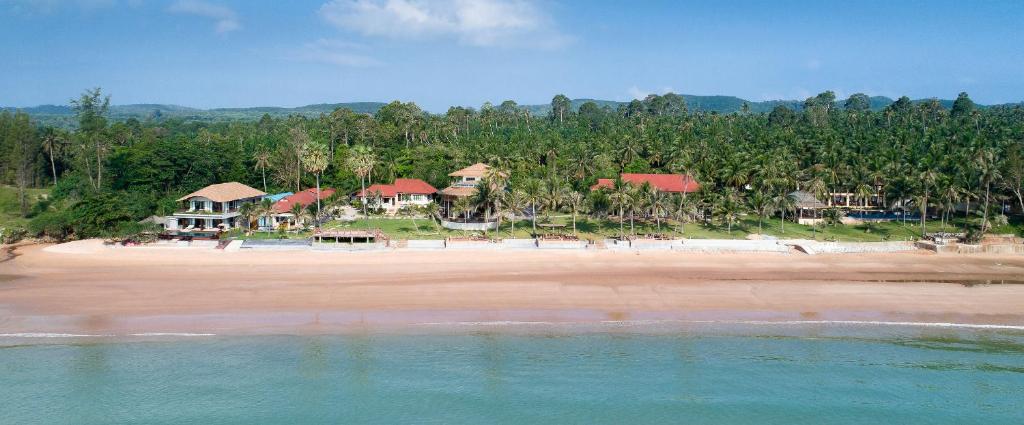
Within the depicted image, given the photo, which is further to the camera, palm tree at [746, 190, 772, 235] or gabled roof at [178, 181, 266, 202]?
gabled roof at [178, 181, 266, 202]

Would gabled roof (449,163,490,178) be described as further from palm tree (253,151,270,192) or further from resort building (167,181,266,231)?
palm tree (253,151,270,192)

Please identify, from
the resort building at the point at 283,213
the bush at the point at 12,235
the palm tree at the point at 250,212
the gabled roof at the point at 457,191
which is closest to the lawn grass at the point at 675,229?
the palm tree at the point at 250,212

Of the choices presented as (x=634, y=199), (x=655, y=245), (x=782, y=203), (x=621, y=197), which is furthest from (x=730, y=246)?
(x=782, y=203)

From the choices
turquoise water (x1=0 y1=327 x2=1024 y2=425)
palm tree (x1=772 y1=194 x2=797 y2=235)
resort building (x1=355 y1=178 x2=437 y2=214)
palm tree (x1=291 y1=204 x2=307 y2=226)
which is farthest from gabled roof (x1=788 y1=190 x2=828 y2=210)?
palm tree (x1=291 y1=204 x2=307 y2=226)

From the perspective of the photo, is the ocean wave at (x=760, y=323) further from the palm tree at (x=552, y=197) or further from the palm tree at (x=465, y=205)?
the palm tree at (x=465, y=205)

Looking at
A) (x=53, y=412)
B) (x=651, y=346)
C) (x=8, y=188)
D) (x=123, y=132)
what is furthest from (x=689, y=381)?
(x=123, y=132)

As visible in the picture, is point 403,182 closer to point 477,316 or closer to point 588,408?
point 477,316

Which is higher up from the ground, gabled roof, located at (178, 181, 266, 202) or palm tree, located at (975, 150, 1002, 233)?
palm tree, located at (975, 150, 1002, 233)

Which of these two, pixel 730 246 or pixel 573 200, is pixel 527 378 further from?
pixel 573 200
